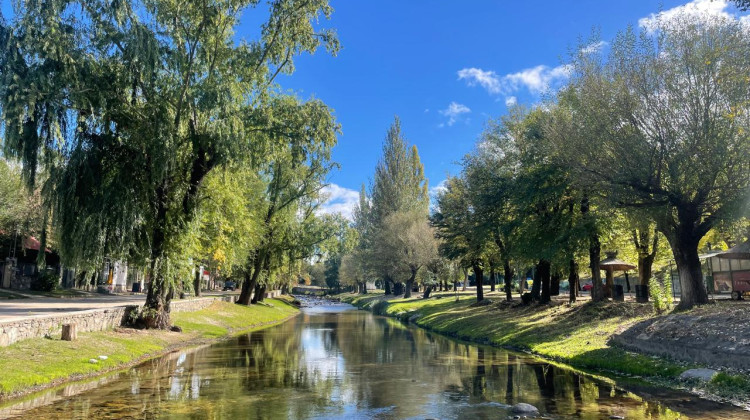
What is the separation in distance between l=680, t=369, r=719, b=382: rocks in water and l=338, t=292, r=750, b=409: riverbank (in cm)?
16

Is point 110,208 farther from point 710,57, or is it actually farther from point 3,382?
point 710,57

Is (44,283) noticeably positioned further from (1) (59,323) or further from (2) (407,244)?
(2) (407,244)

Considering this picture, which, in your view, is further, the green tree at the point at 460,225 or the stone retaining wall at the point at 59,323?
the green tree at the point at 460,225

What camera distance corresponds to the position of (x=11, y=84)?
16.7 metres

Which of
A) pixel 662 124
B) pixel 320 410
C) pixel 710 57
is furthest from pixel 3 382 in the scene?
pixel 710 57

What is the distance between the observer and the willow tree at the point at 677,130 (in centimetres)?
1684

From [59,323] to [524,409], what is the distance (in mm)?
16141

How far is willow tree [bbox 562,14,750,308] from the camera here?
1684 cm

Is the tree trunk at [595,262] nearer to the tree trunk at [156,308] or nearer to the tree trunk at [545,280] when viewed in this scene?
the tree trunk at [545,280]

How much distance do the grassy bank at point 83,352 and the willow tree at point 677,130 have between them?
18789 millimetres

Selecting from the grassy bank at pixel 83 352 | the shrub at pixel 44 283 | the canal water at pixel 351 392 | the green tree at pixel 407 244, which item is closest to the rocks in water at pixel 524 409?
the canal water at pixel 351 392

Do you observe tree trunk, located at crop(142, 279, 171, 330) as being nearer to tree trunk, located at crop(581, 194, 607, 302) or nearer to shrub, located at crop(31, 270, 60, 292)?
shrub, located at crop(31, 270, 60, 292)

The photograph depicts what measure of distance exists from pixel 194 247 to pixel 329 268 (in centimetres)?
10229

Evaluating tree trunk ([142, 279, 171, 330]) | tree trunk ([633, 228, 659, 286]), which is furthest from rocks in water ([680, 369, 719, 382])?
tree trunk ([142, 279, 171, 330])
